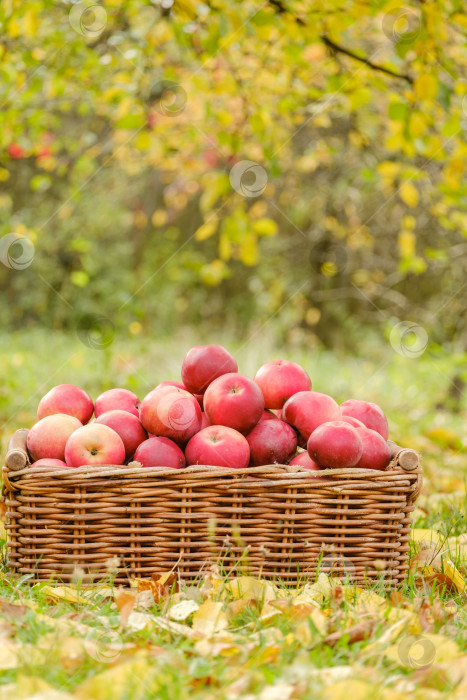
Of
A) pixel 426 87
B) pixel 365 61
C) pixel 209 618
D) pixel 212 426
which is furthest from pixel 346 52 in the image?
pixel 209 618

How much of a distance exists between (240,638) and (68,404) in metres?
0.81

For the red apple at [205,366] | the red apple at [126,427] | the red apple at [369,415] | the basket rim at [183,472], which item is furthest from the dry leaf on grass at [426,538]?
the red apple at [126,427]

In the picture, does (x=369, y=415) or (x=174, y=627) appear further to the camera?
(x=369, y=415)

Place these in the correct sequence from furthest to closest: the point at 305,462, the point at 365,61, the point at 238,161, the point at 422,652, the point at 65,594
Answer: the point at 238,161, the point at 365,61, the point at 305,462, the point at 65,594, the point at 422,652

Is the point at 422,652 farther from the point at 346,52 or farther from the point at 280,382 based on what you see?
the point at 346,52

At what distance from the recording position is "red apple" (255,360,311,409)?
1.89 metres

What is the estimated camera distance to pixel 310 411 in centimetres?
174

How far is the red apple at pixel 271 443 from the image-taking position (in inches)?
67.7

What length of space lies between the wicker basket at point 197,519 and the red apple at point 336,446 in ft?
0.12

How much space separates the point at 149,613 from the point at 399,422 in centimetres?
321

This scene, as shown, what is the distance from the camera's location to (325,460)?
161cm

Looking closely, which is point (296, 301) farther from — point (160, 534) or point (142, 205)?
point (160, 534)

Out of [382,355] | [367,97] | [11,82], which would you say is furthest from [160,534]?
[382,355]

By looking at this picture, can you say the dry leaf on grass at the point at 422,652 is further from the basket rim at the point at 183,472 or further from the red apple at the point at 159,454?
the red apple at the point at 159,454
